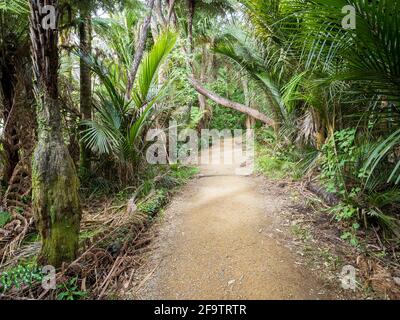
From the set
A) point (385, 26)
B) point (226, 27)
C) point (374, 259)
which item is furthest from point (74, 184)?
point (226, 27)

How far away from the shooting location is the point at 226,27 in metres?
5.73

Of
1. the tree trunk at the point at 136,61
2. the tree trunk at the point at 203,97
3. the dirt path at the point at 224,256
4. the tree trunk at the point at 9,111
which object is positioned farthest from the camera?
the tree trunk at the point at 203,97

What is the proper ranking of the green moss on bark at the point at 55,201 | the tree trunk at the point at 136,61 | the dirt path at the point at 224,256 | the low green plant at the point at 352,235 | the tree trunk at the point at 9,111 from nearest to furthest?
1. the green moss on bark at the point at 55,201
2. the dirt path at the point at 224,256
3. the low green plant at the point at 352,235
4. the tree trunk at the point at 9,111
5. the tree trunk at the point at 136,61

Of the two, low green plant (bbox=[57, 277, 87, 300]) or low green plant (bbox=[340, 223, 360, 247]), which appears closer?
low green plant (bbox=[57, 277, 87, 300])

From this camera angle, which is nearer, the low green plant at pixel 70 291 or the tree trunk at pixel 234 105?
the low green plant at pixel 70 291

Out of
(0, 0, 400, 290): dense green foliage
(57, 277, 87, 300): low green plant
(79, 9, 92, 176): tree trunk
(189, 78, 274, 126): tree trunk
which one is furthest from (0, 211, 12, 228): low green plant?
(189, 78, 274, 126): tree trunk

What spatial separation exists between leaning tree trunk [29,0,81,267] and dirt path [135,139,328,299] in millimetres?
873

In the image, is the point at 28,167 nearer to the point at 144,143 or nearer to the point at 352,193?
the point at 144,143

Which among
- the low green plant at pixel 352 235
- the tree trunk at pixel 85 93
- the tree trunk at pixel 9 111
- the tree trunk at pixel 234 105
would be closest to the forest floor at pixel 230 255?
the low green plant at pixel 352 235

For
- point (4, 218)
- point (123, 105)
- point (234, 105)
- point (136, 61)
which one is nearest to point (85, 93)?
point (123, 105)

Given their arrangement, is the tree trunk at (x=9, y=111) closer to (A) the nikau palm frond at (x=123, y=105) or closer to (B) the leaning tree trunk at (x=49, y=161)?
(A) the nikau palm frond at (x=123, y=105)

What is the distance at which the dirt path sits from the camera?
2072 millimetres

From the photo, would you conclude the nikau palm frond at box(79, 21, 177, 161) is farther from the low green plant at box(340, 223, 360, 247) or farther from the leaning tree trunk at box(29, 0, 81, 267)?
the low green plant at box(340, 223, 360, 247)

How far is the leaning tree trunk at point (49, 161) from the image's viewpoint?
1831mm
